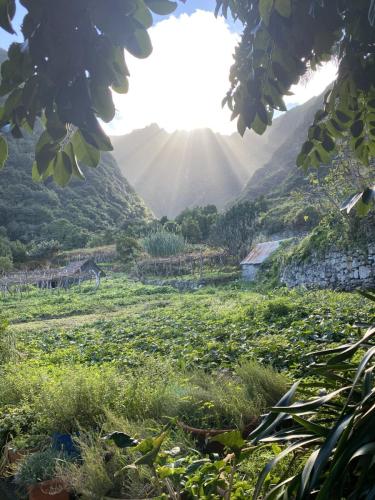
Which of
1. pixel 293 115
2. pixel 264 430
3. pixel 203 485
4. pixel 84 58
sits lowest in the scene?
pixel 203 485

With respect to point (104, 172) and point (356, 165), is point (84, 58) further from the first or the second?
point (104, 172)

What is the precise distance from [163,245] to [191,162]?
246 feet

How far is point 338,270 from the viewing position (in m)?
12.4

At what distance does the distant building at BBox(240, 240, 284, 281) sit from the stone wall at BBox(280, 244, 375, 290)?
19.9ft

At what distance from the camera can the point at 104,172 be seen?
257ft

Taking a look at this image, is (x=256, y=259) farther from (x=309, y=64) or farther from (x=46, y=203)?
(x=46, y=203)

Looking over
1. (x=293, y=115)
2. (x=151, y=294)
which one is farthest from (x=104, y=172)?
(x=151, y=294)

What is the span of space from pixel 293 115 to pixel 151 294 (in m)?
85.1

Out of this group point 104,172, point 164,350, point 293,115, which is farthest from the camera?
point 293,115

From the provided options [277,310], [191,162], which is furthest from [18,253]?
[191,162]

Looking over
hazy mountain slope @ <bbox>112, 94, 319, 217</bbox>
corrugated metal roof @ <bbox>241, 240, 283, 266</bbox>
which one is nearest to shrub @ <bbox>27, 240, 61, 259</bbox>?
corrugated metal roof @ <bbox>241, 240, 283, 266</bbox>

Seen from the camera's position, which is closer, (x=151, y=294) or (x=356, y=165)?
(x=356, y=165)

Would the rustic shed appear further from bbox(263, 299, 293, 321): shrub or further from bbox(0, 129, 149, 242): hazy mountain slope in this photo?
bbox(0, 129, 149, 242): hazy mountain slope

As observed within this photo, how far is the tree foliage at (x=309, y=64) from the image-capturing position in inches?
62.6
